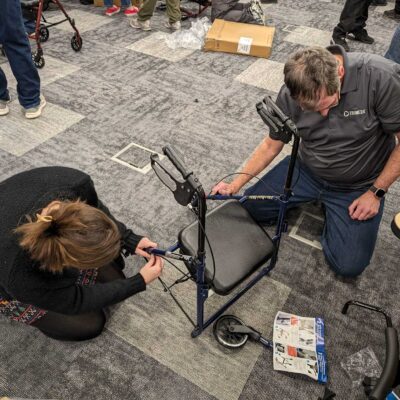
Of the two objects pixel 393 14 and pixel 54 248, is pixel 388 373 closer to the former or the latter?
pixel 54 248

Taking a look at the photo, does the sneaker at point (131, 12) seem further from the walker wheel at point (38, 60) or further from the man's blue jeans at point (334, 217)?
the man's blue jeans at point (334, 217)

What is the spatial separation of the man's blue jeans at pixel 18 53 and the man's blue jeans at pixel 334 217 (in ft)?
5.98

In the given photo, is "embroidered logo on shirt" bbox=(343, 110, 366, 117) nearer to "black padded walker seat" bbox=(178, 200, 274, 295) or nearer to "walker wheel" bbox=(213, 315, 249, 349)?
"black padded walker seat" bbox=(178, 200, 274, 295)

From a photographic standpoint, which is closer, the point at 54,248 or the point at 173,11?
the point at 54,248

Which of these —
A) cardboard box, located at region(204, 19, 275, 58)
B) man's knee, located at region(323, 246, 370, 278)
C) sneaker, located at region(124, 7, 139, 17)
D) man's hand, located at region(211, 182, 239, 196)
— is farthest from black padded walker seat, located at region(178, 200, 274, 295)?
sneaker, located at region(124, 7, 139, 17)

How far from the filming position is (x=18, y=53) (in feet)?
8.27

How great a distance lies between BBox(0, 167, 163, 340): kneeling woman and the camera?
1045 millimetres

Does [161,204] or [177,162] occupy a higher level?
[177,162]

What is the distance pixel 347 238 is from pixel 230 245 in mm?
660

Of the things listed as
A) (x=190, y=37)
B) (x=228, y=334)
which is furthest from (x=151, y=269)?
(x=190, y=37)

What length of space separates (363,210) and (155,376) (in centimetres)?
122

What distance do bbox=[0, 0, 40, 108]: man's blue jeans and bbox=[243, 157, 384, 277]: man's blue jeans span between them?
1823mm

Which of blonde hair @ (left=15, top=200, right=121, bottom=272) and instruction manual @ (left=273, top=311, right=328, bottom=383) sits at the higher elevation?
blonde hair @ (left=15, top=200, right=121, bottom=272)

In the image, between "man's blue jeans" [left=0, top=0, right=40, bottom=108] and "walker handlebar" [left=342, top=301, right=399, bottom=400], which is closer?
"walker handlebar" [left=342, top=301, right=399, bottom=400]
